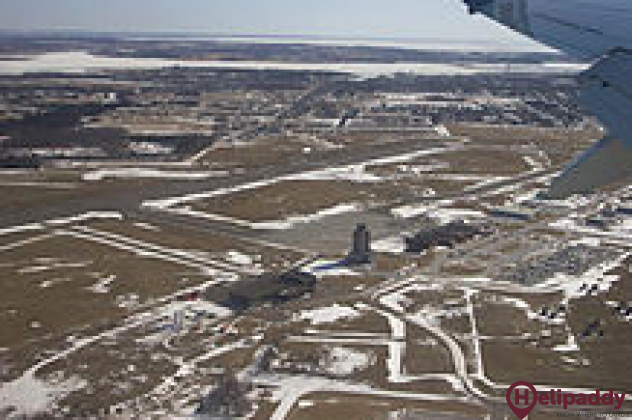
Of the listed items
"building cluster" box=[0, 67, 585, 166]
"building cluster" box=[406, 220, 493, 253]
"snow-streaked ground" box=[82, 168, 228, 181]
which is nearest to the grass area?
"snow-streaked ground" box=[82, 168, 228, 181]

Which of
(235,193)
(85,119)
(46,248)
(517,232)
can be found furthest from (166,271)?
(85,119)

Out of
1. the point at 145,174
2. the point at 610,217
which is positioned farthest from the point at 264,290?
the point at 145,174

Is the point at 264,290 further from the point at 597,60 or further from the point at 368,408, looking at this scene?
the point at 597,60

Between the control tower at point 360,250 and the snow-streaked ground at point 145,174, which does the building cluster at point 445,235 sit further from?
the snow-streaked ground at point 145,174

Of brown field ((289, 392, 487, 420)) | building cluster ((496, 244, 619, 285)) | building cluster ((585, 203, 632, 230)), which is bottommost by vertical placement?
brown field ((289, 392, 487, 420))

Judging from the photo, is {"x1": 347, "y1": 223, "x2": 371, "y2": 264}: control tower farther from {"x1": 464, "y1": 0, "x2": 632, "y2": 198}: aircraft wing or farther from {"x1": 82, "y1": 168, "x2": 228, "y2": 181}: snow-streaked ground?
{"x1": 82, "y1": 168, "x2": 228, "y2": 181}: snow-streaked ground

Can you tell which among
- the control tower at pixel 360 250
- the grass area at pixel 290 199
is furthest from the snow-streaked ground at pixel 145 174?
the control tower at pixel 360 250

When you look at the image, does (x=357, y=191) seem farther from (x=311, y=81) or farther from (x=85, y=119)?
(x=311, y=81)
